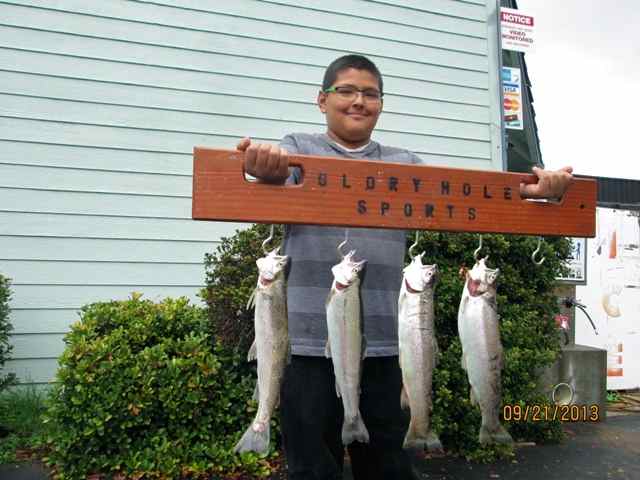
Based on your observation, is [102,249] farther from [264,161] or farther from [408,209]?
[408,209]

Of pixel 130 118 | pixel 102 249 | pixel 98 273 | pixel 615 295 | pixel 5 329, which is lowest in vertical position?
pixel 5 329

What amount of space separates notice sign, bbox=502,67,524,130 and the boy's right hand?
750cm

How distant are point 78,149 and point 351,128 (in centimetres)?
422

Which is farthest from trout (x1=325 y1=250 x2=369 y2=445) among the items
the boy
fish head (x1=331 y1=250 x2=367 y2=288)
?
the boy

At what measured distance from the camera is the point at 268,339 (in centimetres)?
211

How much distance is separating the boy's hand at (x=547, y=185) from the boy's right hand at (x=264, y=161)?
1.08 metres

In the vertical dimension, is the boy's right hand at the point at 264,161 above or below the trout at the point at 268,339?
above

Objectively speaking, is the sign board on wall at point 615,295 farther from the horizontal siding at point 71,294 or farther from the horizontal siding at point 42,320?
the horizontal siding at point 42,320

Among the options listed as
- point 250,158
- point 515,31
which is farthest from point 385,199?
point 515,31

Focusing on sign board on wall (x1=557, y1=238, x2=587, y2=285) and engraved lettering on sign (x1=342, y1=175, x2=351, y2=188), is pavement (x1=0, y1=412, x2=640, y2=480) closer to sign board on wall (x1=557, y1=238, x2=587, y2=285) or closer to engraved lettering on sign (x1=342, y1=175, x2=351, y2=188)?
sign board on wall (x1=557, y1=238, x2=587, y2=285)

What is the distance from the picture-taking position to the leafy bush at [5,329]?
5.05 metres

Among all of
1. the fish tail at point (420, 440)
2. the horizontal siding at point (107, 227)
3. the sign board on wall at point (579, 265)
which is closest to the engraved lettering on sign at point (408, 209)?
the fish tail at point (420, 440)

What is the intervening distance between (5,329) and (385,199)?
4.35 metres

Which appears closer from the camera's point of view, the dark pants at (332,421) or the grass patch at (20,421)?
the dark pants at (332,421)
